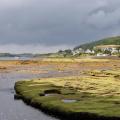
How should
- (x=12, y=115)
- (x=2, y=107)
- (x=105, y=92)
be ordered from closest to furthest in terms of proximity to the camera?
1. (x=12, y=115)
2. (x=2, y=107)
3. (x=105, y=92)

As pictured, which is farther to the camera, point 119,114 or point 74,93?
point 74,93

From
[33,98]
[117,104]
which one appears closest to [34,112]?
[33,98]

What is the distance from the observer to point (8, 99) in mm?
63094

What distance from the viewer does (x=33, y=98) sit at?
55844mm

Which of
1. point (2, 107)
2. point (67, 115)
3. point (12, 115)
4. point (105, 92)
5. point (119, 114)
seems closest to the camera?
point (119, 114)

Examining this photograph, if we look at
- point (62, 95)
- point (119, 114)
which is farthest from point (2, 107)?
point (119, 114)

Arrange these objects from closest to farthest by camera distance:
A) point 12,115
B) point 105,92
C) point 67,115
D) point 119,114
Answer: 1. point 119,114
2. point 67,115
3. point 12,115
4. point 105,92

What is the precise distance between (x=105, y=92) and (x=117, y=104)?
45.5 feet

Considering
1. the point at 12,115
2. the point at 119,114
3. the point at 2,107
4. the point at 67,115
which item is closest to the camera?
the point at 119,114

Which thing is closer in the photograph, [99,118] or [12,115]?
[99,118]

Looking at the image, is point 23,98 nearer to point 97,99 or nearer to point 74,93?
point 74,93

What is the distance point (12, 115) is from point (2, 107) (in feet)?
23.2

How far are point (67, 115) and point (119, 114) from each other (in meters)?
6.27

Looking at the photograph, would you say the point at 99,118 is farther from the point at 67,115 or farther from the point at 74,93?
the point at 74,93
